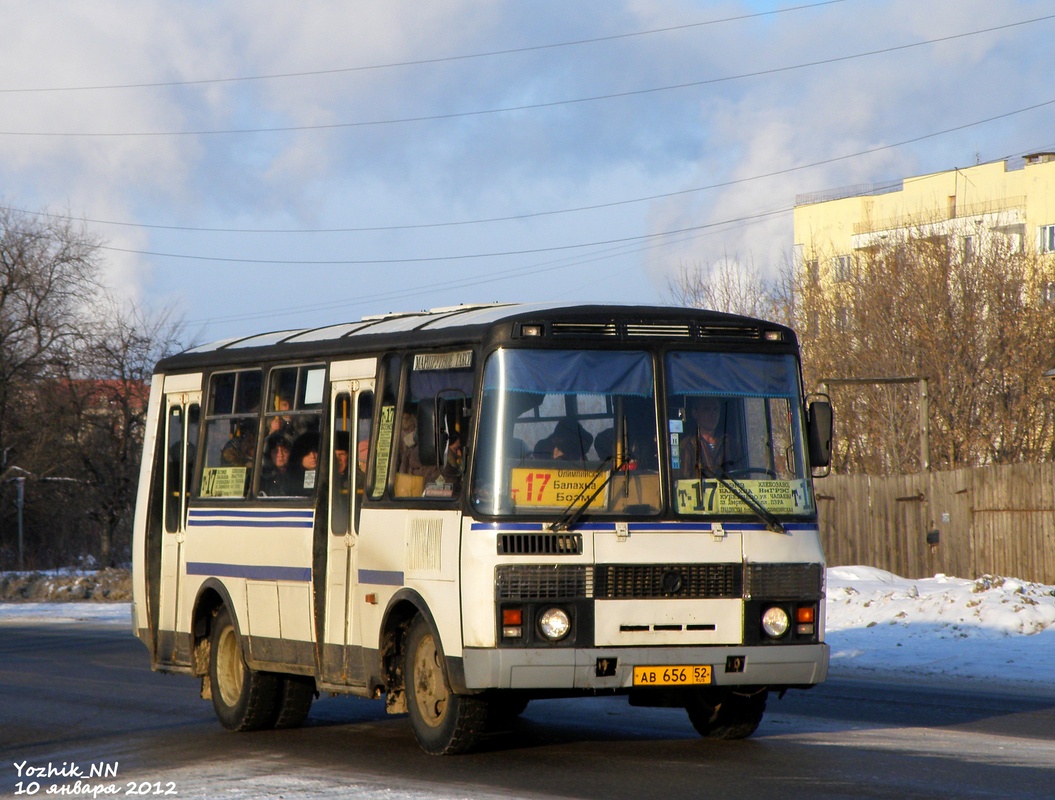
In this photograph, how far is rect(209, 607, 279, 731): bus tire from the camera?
1197 cm

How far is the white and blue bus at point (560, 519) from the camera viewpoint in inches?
366

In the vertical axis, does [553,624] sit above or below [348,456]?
below

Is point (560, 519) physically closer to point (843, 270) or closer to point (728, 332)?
point (728, 332)

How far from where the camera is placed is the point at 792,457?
1005cm

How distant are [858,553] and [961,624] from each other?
1134cm

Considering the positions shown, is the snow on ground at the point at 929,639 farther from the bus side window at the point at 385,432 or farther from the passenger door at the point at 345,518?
the bus side window at the point at 385,432

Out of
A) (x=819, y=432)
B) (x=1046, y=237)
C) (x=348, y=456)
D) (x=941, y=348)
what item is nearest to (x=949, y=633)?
(x=819, y=432)

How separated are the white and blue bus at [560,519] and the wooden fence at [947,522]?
17223 millimetres

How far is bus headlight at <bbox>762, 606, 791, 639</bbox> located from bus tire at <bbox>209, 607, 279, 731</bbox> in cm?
422

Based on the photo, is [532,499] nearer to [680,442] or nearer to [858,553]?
[680,442]

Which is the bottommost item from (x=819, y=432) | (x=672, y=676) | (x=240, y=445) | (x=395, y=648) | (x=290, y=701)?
(x=290, y=701)

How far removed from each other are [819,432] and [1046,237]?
176 ft

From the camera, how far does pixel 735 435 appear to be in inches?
389

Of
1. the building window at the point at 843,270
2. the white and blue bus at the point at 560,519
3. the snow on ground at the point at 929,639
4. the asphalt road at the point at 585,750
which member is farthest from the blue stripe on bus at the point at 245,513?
the building window at the point at 843,270
